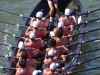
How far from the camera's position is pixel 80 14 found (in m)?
14.8

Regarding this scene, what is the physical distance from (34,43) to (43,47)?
1.71 ft

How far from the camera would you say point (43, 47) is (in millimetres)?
13602

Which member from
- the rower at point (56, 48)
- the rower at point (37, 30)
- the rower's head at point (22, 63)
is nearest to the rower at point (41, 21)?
the rower at point (37, 30)

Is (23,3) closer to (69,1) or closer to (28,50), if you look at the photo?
(69,1)

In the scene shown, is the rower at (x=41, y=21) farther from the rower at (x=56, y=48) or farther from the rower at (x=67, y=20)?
the rower at (x=56, y=48)

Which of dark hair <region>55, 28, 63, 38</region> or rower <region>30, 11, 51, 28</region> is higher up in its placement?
rower <region>30, 11, 51, 28</region>

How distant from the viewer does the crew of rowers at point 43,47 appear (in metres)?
11.9

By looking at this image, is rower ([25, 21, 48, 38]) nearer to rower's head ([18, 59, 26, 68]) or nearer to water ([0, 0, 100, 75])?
water ([0, 0, 100, 75])

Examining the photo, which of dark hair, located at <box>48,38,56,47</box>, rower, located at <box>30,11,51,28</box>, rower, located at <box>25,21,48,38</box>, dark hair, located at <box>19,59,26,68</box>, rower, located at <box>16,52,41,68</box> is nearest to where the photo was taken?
dark hair, located at <box>19,59,26,68</box>

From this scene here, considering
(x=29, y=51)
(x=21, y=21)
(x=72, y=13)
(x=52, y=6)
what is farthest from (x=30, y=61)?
(x=21, y=21)

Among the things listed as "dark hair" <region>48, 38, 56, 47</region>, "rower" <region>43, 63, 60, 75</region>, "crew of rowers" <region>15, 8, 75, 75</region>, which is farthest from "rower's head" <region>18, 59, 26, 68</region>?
"dark hair" <region>48, 38, 56, 47</region>

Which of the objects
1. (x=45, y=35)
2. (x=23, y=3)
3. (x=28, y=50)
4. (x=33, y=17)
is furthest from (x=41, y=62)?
(x=23, y=3)

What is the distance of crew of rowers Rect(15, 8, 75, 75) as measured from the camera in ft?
39.0

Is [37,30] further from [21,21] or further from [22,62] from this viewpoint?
[21,21]
